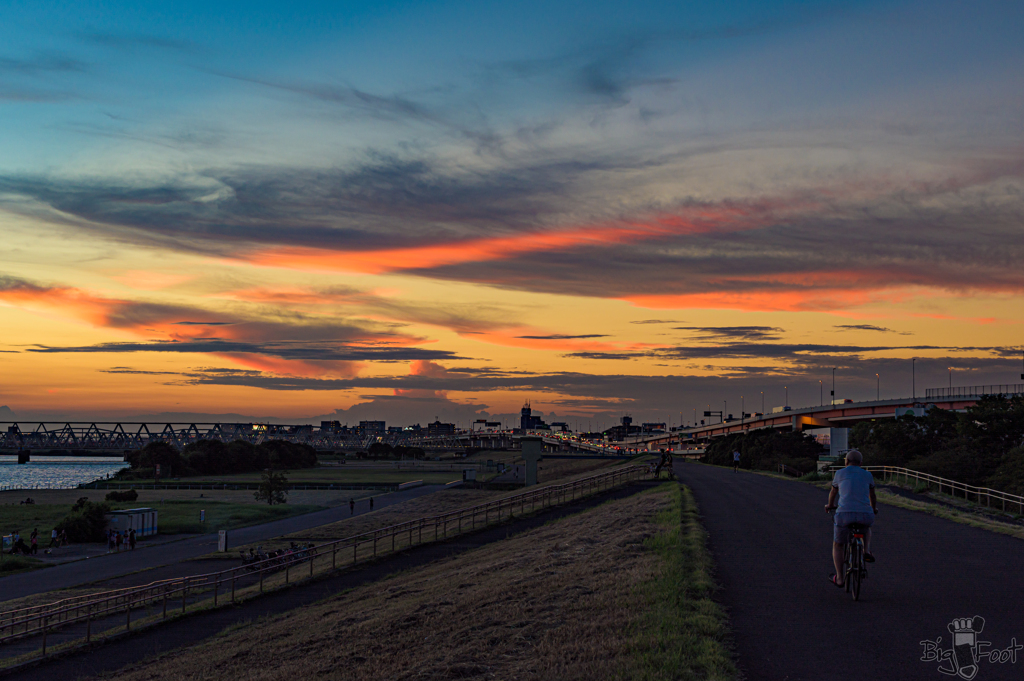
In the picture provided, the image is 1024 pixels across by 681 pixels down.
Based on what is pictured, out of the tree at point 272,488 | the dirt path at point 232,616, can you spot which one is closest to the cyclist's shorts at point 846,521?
the dirt path at point 232,616

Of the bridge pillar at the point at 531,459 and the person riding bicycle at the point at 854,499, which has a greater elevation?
the person riding bicycle at the point at 854,499

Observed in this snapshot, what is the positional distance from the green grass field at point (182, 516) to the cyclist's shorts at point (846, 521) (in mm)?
55623

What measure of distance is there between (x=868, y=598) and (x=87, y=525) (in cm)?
5549

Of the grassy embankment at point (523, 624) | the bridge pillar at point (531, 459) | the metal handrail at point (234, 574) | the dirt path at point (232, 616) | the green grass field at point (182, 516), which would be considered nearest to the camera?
the grassy embankment at point (523, 624)

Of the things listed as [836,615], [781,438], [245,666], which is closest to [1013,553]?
[836,615]

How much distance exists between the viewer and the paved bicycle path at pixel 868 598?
349 inches

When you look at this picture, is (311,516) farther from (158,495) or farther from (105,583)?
(158,495)

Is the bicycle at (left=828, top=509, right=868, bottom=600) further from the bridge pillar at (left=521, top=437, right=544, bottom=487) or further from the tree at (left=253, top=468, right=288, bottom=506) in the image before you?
the tree at (left=253, top=468, right=288, bottom=506)

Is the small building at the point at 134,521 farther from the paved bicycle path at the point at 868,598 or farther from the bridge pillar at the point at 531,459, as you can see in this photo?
the paved bicycle path at the point at 868,598

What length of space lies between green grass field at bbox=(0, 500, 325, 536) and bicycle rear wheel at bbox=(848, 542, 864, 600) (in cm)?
5544

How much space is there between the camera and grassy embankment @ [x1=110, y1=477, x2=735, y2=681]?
31.8 feet

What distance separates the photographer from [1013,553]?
16.8 meters

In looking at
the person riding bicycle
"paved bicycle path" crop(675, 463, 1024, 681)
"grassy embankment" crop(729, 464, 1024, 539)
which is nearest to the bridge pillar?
"grassy embankment" crop(729, 464, 1024, 539)

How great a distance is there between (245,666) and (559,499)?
28.6 metres
